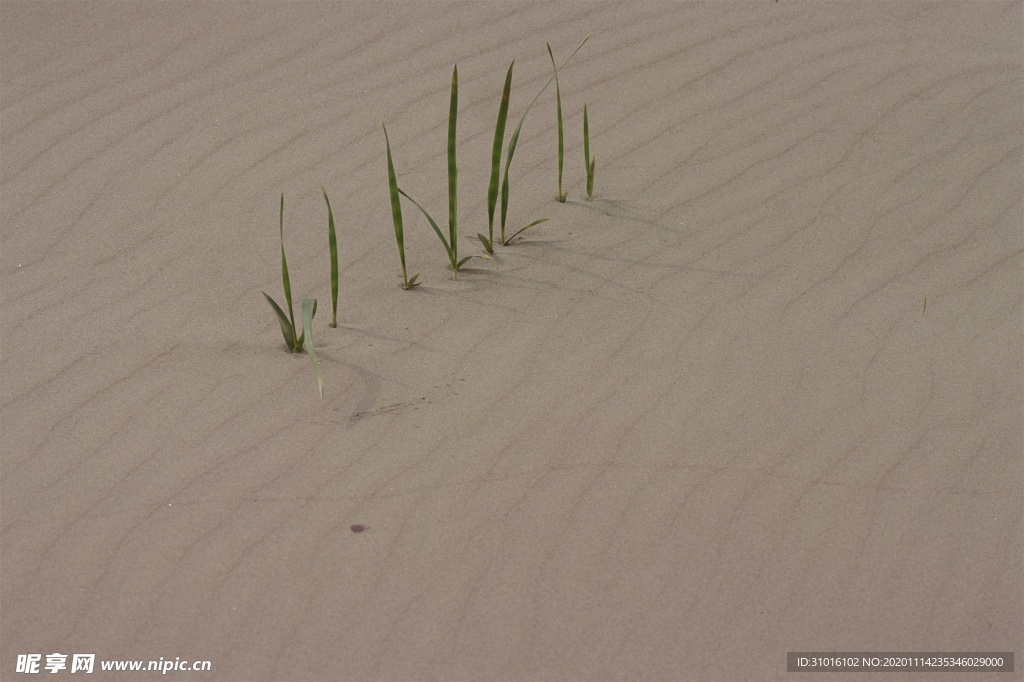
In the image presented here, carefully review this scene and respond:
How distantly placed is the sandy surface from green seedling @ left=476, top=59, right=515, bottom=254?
99mm

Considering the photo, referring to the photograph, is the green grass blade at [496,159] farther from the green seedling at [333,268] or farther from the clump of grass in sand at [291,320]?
the clump of grass in sand at [291,320]

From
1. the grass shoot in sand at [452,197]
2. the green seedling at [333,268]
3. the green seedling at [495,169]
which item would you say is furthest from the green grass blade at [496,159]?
the green seedling at [333,268]

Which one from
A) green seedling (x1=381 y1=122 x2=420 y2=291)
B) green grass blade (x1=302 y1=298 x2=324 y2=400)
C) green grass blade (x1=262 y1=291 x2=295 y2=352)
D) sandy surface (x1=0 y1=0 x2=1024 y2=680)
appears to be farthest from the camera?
green seedling (x1=381 y1=122 x2=420 y2=291)

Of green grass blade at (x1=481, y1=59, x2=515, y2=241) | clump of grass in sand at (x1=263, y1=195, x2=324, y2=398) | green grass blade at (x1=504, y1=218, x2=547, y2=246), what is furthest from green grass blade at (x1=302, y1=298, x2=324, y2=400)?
green grass blade at (x1=504, y1=218, x2=547, y2=246)

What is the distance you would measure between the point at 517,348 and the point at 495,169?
0.64 m

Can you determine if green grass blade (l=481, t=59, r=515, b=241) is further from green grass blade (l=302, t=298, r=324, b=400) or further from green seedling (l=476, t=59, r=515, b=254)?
green grass blade (l=302, t=298, r=324, b=400)

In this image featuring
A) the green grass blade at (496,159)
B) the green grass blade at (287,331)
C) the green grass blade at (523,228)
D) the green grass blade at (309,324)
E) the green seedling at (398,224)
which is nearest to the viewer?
the green grass blade at (309,324)

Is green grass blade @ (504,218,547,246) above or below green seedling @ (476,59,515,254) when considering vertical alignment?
below

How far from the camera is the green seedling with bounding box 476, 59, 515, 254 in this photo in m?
3.24

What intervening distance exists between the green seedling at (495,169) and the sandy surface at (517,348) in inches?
3.9

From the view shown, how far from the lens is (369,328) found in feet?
10.5

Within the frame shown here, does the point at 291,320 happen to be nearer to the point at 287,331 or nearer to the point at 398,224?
the point at 287,331

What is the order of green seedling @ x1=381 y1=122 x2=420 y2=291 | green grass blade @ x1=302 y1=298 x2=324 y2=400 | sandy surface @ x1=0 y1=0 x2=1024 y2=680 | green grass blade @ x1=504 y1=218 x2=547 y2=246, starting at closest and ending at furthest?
sandy surface @ x1=0 y1=0 x2=1024 y2=680, green grass blade @ x1=302 y1=298 x2=324 y2=400, green seedling @ x1=381 y1=122 x2=420 y2=291, green grass blade @ x1=504 y1=218 x2=547 y2=246

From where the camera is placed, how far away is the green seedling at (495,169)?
3.24m
